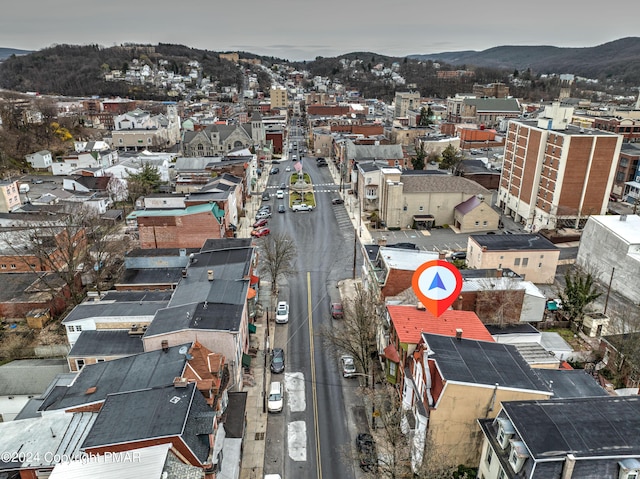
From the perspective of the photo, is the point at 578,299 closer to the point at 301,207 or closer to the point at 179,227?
the point at 179,227

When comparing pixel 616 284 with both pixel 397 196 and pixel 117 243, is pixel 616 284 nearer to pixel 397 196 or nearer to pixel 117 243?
pixel 397 196

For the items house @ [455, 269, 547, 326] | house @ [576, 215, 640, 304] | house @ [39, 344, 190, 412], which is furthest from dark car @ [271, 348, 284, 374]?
house @ [576, 215, 640, 304]

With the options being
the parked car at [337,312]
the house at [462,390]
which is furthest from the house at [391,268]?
the house at [462,390]

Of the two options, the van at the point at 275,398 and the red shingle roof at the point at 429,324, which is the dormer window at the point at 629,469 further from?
the van at the point at 275,398

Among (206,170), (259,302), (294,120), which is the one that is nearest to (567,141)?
(259,302)

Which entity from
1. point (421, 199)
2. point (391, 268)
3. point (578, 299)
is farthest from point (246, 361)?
point (421, 199)

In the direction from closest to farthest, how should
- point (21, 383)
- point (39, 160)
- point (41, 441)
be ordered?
point (41, 441) → point (21, 383) → point (39, 160)
